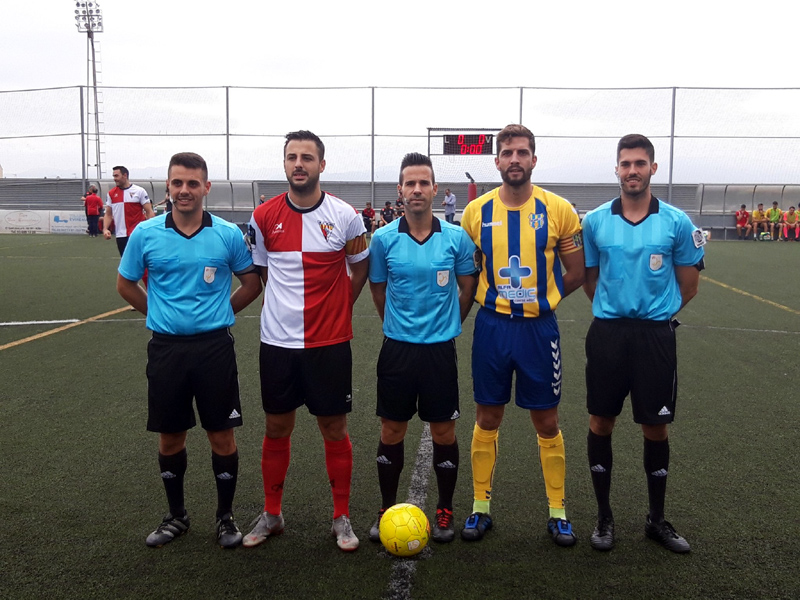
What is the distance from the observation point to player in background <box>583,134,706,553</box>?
10.5ft

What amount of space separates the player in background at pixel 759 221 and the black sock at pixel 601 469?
2544 cm

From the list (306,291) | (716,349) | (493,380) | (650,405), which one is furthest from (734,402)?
(306,291)

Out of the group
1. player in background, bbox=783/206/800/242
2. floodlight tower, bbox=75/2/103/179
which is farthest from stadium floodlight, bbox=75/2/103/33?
player in background, bbox=783/206/800/242

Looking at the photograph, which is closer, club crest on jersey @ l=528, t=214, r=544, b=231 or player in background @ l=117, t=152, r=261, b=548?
player in background @ l=117, t=152, r=261, b=548

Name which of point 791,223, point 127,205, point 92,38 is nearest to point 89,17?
point 92,38

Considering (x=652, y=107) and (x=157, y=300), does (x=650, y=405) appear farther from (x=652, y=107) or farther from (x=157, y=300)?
(x=652, y=107)

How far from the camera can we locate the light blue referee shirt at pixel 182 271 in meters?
3.16

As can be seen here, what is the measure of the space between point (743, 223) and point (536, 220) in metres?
25.8

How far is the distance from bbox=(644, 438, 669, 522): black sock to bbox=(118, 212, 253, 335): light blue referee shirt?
7.31 ft

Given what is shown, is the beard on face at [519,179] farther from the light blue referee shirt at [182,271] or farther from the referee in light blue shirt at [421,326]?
the light blue referee shirt at [182,271]

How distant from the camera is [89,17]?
32.6 metres

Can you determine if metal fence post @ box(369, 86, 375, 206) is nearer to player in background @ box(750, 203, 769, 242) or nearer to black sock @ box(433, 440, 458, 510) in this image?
player in background @ box(750, 203, 769, 242)

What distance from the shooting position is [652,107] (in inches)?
963

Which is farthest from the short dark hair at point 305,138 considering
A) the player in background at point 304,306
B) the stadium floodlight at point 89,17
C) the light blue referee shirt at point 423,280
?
the stadium floodlight at point 89,17
